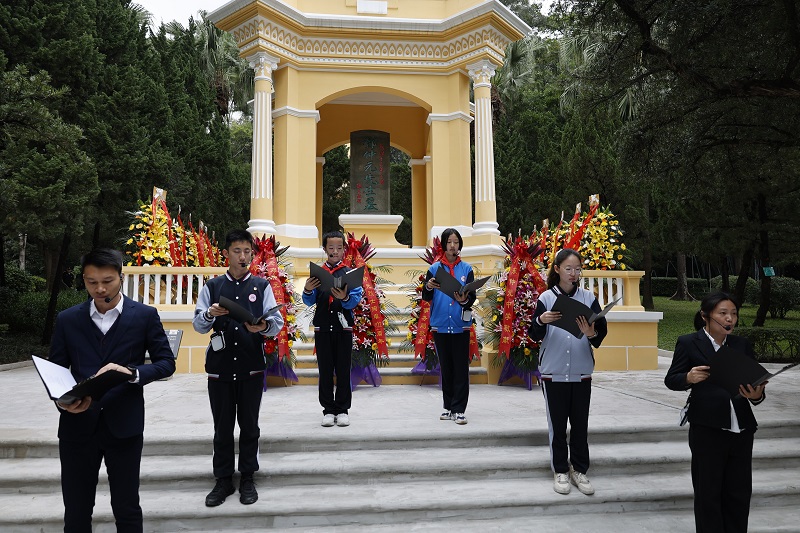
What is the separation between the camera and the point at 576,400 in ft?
13.9

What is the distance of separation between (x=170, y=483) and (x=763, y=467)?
4.55 meters

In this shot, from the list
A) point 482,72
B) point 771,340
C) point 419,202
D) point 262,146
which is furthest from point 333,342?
point 771,340

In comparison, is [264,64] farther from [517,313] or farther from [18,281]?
[18,281]

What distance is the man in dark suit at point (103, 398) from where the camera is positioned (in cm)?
298

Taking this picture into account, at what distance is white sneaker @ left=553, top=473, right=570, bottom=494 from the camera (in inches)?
166

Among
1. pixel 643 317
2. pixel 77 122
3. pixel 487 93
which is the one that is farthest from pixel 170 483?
pixel 77 122

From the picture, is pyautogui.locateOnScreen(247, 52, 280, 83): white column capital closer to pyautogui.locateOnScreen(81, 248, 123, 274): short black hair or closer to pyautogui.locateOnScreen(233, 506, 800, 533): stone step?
pyautogui.locateOnScreen(81, 248, 123, 274): short black hair

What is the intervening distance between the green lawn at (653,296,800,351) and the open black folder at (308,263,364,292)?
11201 mm

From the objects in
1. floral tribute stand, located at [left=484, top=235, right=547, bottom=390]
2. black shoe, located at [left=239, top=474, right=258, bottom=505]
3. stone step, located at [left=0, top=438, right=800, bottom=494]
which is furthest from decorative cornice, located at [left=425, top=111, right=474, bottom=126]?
black shoe, located at [left=239, top=474, right=258, bottom=505]

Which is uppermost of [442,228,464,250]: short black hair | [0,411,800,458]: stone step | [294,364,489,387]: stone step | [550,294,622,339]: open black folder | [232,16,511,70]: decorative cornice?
[232,16,511,70]: decorative cornice

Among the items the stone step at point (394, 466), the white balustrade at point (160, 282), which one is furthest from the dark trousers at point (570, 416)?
the white balustrade at point (160, 282)

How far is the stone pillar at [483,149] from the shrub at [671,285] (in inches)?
919

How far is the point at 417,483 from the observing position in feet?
14.5

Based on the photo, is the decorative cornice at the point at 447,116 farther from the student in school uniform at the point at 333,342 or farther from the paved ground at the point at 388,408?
the student in school uniform at the point at 333,342
